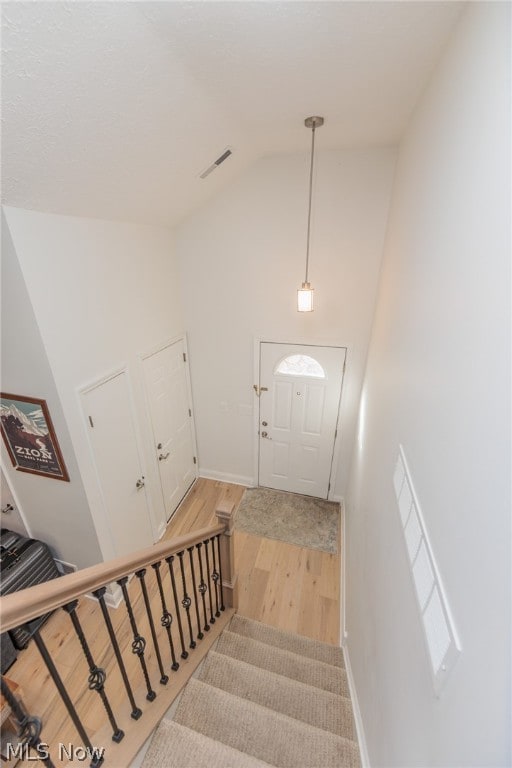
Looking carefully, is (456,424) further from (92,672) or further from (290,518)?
(290,518)

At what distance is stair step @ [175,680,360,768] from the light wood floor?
0.90ft

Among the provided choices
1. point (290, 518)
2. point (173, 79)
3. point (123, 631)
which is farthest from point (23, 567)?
point (173, 79)

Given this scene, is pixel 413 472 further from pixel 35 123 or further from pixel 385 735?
pixel 35 123

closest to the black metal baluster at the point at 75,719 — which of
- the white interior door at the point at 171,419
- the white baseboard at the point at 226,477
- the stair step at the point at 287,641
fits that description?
the stair step at the point at 287,641

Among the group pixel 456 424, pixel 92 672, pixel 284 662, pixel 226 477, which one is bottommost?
pixel 226 477

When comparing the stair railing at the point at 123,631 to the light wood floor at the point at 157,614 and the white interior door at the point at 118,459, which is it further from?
the white interior door at the point at 118,459

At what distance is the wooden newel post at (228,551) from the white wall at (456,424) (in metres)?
0.93

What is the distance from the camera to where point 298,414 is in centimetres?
410

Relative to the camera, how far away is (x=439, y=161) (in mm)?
1522

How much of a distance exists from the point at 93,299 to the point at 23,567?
7.29 ft

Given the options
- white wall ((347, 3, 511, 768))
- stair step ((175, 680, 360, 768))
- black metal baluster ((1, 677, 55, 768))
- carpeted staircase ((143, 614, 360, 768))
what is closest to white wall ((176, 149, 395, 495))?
white wall ((347, 3, 511, 768))

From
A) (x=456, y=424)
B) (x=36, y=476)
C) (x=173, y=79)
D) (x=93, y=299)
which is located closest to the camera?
(x=456, y=424)

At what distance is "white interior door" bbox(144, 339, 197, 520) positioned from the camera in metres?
3.55

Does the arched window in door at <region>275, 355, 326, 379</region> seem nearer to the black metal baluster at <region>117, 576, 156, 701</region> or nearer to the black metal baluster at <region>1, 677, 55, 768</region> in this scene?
the black metal baluster at <region>117, 576, 156, 701</region>
